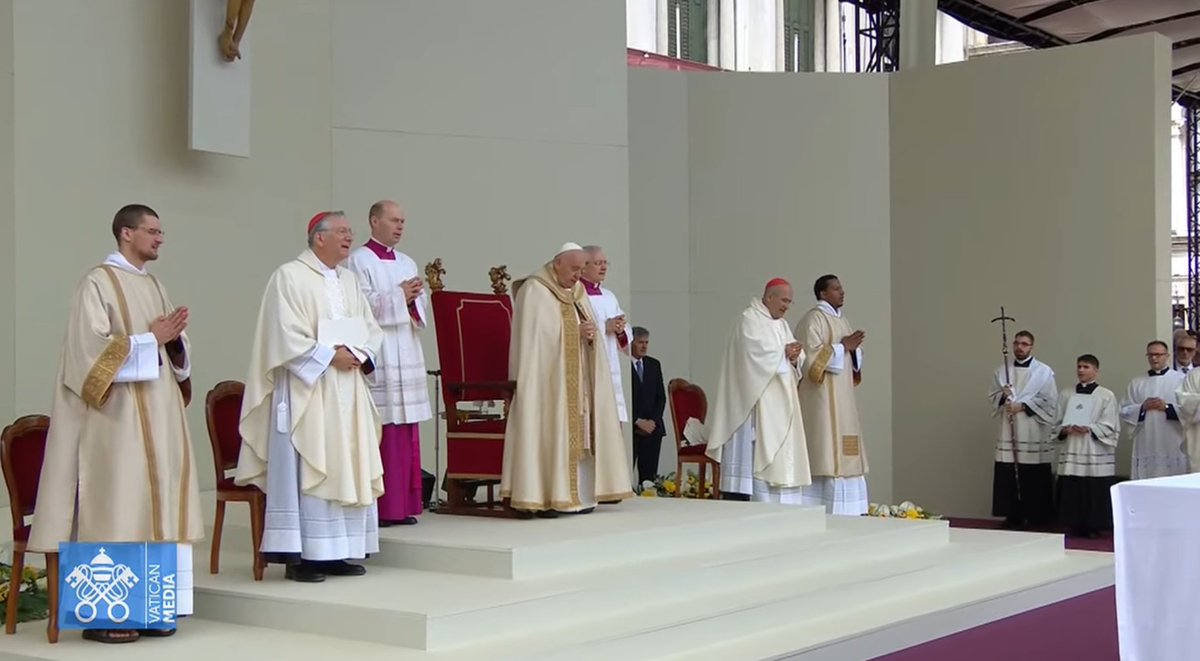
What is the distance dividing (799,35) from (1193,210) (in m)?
6.86

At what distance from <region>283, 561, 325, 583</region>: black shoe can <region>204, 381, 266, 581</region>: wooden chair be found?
13 centimetres

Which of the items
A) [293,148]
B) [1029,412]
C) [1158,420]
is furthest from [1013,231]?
[293,148]

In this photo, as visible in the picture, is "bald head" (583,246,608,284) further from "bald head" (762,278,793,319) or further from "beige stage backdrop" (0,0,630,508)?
"beige stage backdrop" (0,0,630,508)

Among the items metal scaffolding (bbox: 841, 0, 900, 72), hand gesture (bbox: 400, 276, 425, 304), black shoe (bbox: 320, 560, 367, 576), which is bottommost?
black shoe (bbox: 320, 560, 367, 576)

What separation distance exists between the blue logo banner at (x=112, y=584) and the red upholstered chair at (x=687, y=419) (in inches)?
187

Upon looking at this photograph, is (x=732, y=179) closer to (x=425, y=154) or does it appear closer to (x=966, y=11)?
(x=425, y=154)

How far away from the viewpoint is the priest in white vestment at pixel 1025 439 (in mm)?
11742

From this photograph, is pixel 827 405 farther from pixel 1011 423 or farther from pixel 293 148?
pixel 293 148

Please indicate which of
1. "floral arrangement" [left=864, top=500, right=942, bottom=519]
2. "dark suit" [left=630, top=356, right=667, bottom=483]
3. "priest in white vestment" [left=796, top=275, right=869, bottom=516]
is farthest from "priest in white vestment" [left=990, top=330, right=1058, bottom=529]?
"dark suit" [left=630, top=356, right=667, bottom=483]

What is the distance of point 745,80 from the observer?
43.2 feet

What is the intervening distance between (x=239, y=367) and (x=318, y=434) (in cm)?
320

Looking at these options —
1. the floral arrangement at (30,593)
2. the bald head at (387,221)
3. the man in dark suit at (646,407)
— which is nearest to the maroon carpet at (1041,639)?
the bald head at (387,221)

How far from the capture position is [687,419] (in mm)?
9992

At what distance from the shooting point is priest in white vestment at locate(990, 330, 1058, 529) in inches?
462
